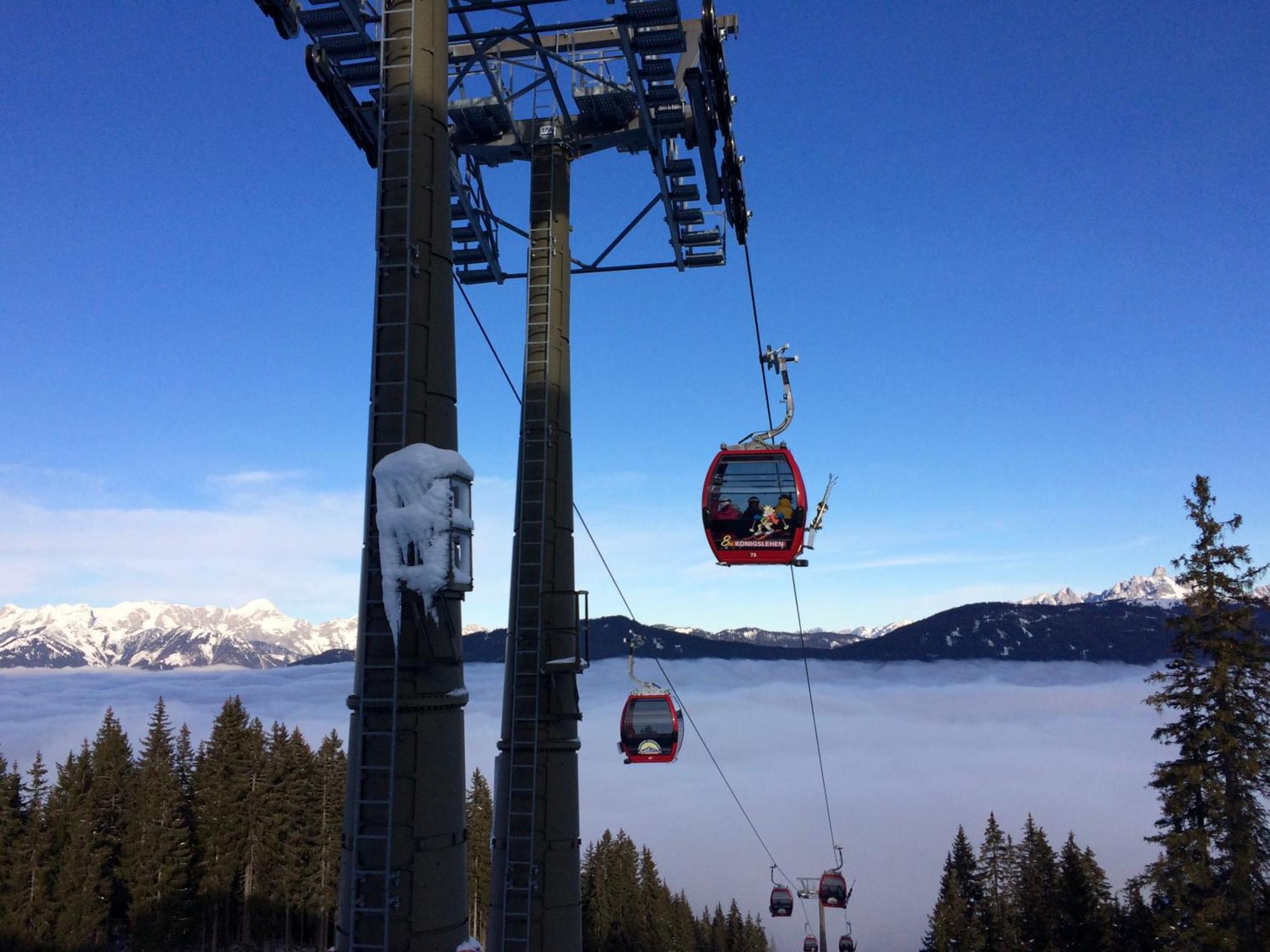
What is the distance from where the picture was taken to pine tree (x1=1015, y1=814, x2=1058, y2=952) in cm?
4825

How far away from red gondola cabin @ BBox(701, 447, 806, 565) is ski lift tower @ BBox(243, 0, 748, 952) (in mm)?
5500

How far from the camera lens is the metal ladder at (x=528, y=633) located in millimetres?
13836

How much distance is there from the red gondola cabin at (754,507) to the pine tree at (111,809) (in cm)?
4387

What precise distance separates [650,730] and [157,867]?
36021 millimetres

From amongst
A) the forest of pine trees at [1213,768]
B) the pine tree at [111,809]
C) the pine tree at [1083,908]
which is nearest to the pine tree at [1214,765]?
the forest of pine trees at [1213,768]

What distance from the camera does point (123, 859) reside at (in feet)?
154

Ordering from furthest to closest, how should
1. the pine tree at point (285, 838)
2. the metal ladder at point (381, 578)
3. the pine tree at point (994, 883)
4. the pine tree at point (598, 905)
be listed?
the pine tree at point (598, 905), the pine tree at point (994, 883), the pine tree at point (285, 838), the metal ladder at point (381, 578)

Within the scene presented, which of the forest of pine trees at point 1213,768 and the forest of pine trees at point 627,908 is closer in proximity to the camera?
the forest of pine trees at point 1213,768

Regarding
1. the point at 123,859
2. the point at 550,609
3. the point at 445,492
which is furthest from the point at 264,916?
the point at 445,492

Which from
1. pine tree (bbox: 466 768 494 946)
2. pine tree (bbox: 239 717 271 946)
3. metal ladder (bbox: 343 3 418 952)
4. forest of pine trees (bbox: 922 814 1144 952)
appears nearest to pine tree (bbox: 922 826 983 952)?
forest of pine trees (bbox: 922 814 1144 952)

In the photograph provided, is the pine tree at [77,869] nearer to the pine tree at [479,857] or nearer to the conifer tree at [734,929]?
the pine tree at [479,857]

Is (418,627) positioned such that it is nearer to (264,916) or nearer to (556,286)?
(556,286)

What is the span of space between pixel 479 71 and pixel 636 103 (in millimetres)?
3452

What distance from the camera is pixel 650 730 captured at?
24.5 m
